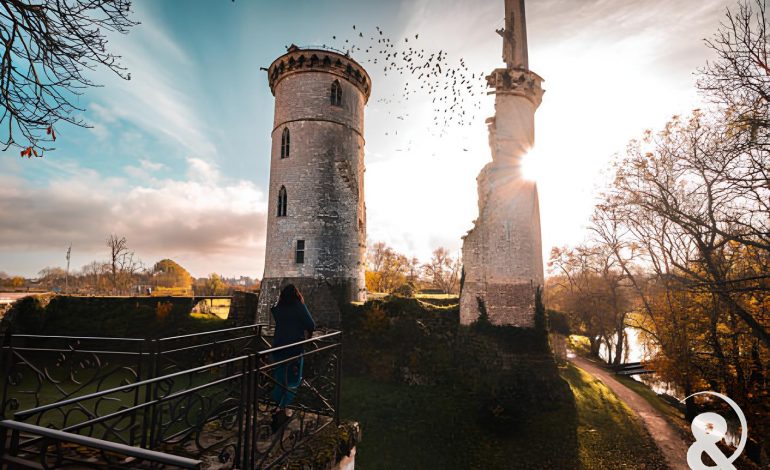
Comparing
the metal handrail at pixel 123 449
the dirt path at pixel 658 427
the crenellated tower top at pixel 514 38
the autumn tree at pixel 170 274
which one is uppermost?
the crenellated tower top at pixel 514 38

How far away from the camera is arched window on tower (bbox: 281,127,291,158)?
58.2 ft

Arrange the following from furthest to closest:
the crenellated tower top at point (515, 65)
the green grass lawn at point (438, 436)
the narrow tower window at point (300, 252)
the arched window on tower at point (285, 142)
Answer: the arched window on tower at point (285, 142), the narrow tower window at point (300, 252), the crenellated tower top at point (515, 65), the green grass lawn at point (438, 436)

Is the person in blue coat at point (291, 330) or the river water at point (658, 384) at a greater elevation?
the person in blue coat at point (291, 330)

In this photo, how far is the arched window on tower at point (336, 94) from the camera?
18.0m

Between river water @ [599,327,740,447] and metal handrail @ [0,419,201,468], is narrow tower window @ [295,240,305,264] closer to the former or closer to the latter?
metal handrail @ [0,419,201,468]

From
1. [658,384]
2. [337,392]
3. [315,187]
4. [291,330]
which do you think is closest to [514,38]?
[315,187]

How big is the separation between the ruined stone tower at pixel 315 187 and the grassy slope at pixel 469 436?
15.6 ft

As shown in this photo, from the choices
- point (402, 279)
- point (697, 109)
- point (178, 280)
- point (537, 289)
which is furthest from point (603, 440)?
point (178, 280)

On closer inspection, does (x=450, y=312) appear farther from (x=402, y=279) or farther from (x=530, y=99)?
(x=402, y=279)

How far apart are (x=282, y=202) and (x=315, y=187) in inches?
72.3

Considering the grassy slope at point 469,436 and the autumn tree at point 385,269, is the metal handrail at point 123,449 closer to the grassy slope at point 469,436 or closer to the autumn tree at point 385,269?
the grassy slope at point 469,436

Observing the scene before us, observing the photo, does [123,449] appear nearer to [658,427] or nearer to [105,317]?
[658,427]

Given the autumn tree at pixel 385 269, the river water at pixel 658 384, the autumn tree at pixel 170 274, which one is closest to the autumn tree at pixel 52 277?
the autumn tree at pixel 170 274

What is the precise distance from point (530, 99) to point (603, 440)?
13.6m
